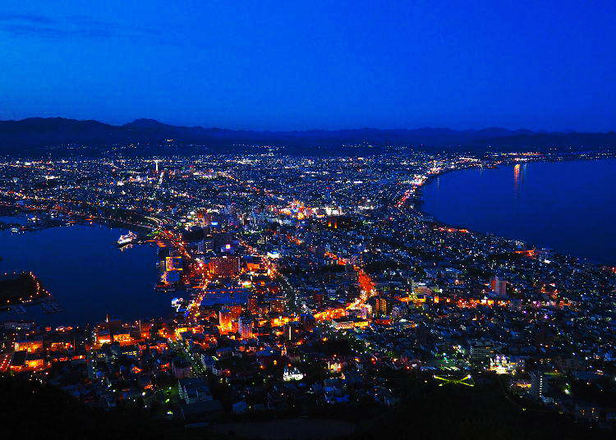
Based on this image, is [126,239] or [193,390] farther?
[126,239]

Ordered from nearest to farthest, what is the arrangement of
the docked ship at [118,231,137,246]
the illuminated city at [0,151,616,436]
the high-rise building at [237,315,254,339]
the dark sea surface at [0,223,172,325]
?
the illuminated city at [0,151,616,436], the high-rise building at [237,315,254,339], the dark sea surface at [0,223,172,325], the docked ship at [118,231,137,246]

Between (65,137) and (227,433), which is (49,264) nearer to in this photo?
(227,433)

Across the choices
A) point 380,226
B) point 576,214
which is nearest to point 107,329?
point 380,226

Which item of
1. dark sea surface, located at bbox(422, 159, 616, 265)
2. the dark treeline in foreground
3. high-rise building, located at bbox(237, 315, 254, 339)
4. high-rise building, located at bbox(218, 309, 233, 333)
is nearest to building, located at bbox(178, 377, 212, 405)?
the dark treeline in foreground

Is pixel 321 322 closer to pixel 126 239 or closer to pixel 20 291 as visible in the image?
pixel 20 291

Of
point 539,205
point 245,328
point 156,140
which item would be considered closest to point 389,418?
point 245,328

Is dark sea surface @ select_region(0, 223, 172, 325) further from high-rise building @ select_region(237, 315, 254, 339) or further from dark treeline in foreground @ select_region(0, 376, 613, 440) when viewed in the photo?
dark treeline in foreground @ select_region(0, 376, 613, 440)

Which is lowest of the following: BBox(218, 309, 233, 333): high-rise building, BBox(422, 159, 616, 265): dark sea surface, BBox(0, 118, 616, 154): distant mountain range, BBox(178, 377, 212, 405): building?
BBox(178, 377, 212, 405): building
